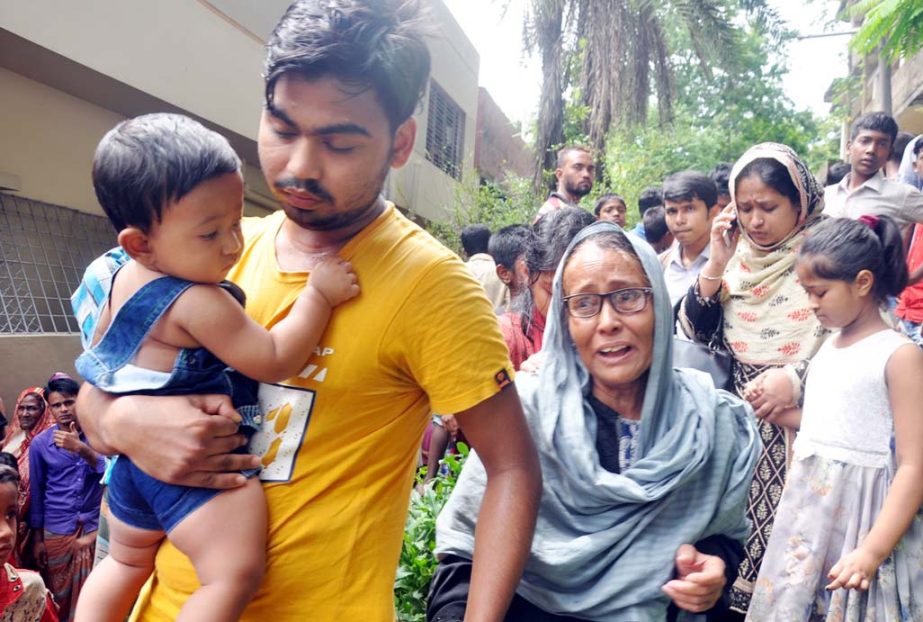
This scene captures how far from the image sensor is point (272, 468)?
149 centimetres

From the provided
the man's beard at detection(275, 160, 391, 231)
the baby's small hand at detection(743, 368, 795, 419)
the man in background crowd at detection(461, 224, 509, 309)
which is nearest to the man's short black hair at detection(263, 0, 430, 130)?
the man's beard at detection(275, 160, 391, 231)

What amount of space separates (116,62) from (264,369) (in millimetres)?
6542

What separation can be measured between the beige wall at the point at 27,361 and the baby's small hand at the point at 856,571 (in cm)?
621

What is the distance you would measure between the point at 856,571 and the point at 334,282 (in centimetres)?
184

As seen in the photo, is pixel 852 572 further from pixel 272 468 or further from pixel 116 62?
pixel 116 62

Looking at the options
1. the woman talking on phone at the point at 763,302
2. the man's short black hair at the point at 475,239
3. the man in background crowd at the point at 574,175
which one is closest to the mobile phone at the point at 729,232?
the woman talking on phone at the point at 763,302

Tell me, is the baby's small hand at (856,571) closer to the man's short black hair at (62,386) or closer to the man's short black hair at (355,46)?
the man's short black hair at (355,46)

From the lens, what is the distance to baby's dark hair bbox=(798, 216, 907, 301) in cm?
263

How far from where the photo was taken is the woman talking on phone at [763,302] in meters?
3.02

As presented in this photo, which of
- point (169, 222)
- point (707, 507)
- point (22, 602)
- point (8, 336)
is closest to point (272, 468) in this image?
point (169, 222)

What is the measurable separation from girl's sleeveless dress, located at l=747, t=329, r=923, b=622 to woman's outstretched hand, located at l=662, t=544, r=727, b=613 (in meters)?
0.95

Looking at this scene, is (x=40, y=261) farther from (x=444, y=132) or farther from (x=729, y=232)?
(x=444, y=132)

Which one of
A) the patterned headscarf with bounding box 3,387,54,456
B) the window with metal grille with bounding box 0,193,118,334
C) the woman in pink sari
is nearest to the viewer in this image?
the woman in pink sari

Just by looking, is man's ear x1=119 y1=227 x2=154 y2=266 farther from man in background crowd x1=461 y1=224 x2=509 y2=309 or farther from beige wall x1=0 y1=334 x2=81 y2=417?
beige wall x1=0 y1=334 x2=81 y2=417
